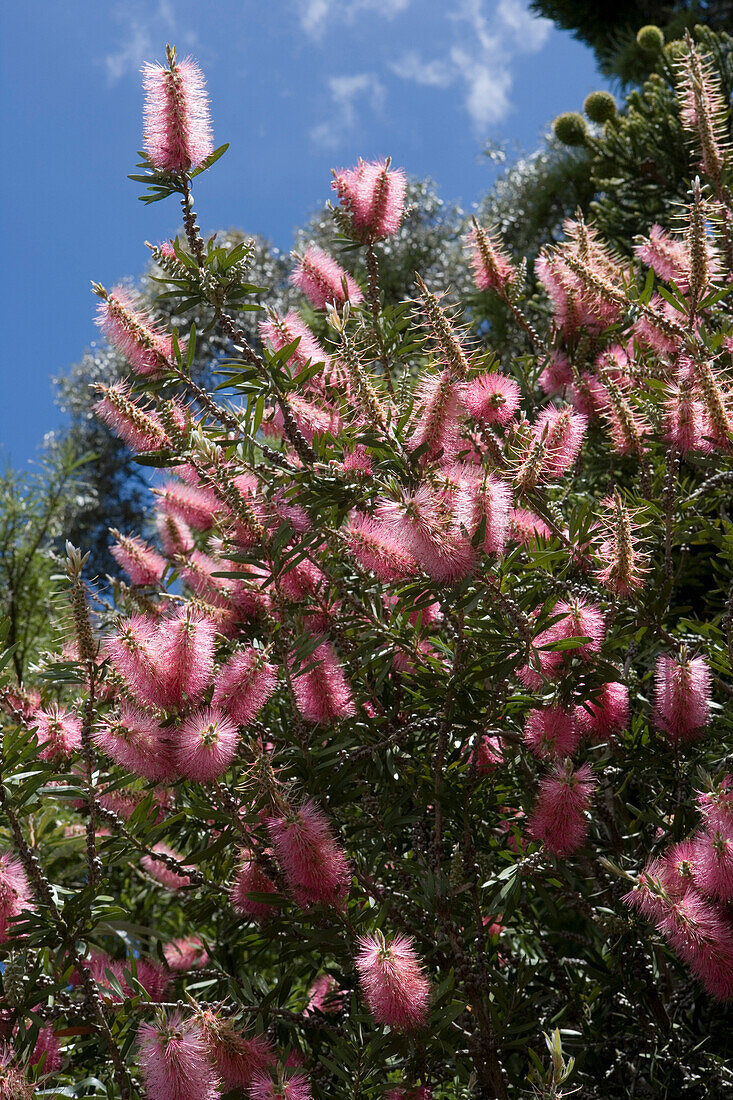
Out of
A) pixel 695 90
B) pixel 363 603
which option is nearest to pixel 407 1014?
pixel 363 603

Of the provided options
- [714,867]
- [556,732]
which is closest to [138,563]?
[556,732]

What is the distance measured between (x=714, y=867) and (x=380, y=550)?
571mm

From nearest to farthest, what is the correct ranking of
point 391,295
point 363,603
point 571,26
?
point 363,603
point 391,295
point 571,26

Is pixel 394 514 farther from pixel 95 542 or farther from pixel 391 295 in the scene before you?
pixel 95 542

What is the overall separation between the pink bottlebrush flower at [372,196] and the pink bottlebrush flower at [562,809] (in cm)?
96

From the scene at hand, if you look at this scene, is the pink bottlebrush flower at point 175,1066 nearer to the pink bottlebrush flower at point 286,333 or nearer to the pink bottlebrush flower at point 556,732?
the pink bottlebrush flower at point 556,732

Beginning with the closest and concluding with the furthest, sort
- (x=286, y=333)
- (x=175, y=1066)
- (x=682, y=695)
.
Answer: (x=175, y=1066)
(x=682, y=695)
(x=286, y=333)

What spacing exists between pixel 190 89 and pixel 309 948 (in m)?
1.20

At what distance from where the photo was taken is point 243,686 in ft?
3.89

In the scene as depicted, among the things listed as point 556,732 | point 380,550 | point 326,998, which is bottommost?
point 326,998

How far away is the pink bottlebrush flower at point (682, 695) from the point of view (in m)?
1.21

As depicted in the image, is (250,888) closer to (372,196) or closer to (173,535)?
(173,535)

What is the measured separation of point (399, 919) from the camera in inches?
50.2

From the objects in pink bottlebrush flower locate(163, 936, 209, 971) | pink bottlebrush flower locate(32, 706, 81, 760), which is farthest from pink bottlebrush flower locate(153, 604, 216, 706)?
pink bottlebrush flower locate(163, 936, 209, 971)
